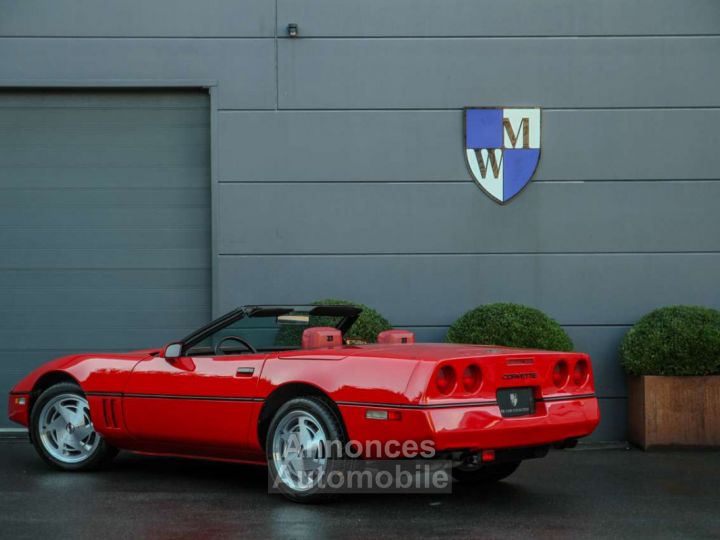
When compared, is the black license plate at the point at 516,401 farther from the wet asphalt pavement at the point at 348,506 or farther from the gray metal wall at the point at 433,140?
the gray metal wall at the point at 433,140

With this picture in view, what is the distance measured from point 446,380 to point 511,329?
3867mm

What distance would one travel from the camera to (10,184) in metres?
11.6

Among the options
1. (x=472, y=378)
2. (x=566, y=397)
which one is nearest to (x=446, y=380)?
(x=472, y=378)

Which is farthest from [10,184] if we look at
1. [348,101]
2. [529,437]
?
[529,437]

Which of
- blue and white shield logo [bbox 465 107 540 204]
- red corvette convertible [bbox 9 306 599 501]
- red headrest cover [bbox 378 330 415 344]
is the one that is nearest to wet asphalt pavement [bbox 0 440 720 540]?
red corvette convertible [bbox 9 306 599 501]

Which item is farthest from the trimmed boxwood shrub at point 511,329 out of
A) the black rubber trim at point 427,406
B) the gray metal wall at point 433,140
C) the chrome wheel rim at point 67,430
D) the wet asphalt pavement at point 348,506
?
the black rubber trim at point 427,406

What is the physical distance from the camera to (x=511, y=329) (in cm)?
1038

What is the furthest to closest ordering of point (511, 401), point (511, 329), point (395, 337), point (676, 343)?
point (511, 329) < point (676, 343) < point (395, 337) < point (511, 401)

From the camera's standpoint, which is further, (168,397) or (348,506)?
(168,397)

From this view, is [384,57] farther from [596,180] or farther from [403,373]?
[403,373]

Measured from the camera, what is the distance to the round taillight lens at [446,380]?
6.57 meters

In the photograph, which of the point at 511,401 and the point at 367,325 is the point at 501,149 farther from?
the point at 511,401

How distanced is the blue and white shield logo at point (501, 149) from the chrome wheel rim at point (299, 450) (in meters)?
5.02

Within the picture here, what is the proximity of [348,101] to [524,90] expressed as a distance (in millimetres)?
1774
